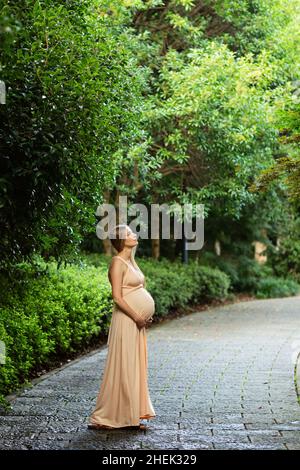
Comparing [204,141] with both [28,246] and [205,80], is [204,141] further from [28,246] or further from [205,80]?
[28,246]

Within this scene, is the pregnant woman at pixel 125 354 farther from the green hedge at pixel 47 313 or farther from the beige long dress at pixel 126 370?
the green hedge at pixel 47 313

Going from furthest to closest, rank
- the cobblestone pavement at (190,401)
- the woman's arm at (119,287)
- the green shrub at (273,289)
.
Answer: the green shrub at (273,289) → the woman's arm at (119,287) → the cobblestone pavement at (190,401)

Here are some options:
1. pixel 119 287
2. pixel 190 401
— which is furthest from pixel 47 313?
pixel 119 287

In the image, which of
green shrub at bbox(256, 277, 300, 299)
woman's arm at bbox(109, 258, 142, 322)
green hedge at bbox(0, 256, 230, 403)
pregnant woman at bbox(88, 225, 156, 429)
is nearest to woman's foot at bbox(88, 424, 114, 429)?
pregnant woman at bbox(88, 225, 156, 429)

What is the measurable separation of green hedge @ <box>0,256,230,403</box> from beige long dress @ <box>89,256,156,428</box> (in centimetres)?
168

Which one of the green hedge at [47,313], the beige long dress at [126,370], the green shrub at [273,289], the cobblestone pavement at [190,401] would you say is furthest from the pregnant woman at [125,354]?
the green shrub at [273,289]

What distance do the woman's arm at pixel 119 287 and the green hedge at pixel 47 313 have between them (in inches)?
74.0

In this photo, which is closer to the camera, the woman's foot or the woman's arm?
the woman's foot

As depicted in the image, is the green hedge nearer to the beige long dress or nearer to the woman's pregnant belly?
the beige long dress

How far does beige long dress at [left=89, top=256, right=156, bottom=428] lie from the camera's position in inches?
278

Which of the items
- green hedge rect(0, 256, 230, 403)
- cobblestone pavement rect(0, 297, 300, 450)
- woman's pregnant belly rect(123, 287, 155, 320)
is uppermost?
woman's pregnant belly rect(123, 287, 155, 320)

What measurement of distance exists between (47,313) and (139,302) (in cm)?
360

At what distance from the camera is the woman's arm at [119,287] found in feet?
23.5
